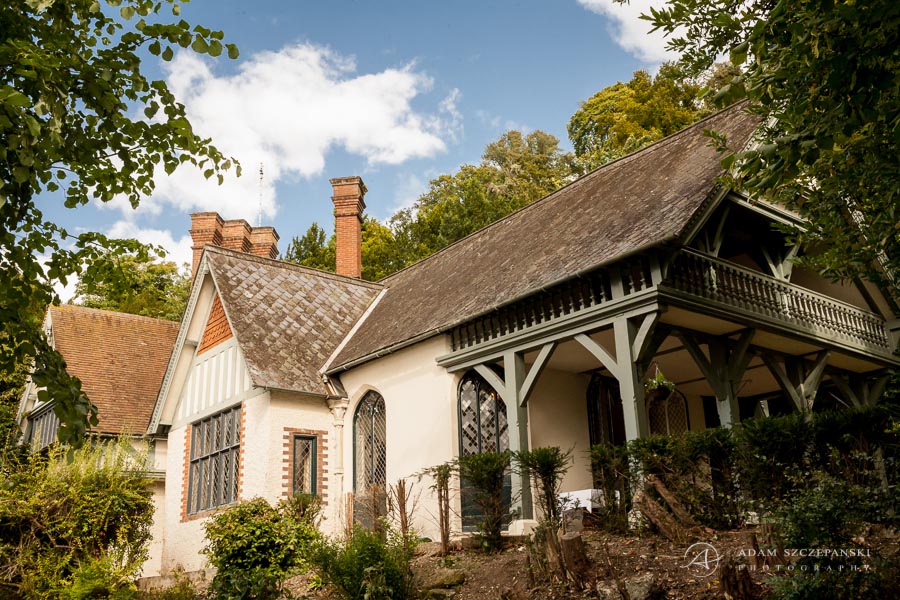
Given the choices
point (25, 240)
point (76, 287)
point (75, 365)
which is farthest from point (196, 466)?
point (76, 287)

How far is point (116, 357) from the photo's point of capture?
77.4ft

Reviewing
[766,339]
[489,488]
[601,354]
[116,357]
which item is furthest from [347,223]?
[489,488]

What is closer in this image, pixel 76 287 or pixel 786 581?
pixel 786 581

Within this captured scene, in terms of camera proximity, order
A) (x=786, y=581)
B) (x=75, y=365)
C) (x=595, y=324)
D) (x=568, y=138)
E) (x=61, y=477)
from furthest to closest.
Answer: (x=568, y=138), (x=75, y=365), (x=61, y=477), (x=595, y=324), (x=786, y=581)

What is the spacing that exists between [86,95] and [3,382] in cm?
2143

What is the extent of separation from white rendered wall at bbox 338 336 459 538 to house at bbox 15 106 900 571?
37 millimetres

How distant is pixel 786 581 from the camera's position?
19.9 feet

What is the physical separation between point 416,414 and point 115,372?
11840mm

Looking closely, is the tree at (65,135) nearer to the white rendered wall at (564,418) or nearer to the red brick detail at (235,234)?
the white rendered wall at (564,418)

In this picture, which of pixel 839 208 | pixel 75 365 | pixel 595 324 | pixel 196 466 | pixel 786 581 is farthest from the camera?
pixel 75 365

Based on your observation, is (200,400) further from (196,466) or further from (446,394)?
(446,394)

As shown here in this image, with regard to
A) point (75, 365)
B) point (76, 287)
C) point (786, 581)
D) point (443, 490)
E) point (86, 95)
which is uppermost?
point (76, 287)

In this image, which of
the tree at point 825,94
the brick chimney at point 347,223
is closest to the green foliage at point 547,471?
the tree at point 825,94

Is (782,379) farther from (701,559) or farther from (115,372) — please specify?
(115,372)
